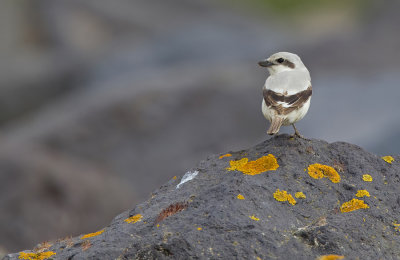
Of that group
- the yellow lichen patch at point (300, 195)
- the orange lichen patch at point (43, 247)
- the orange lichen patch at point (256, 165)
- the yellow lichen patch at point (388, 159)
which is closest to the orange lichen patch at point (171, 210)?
the orange lichen patch at point (256, 165)

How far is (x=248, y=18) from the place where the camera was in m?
61.2

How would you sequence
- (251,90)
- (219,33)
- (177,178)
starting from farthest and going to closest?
(219,33)
(251,90)
(177,178)

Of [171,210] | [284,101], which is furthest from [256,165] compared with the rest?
[171,210]

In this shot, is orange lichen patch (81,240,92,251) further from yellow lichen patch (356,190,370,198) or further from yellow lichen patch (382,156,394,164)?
yellow lichen patch (382,156,394,164)

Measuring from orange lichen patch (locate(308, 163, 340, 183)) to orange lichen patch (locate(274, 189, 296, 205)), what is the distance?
644mm

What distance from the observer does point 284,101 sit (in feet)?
34.0

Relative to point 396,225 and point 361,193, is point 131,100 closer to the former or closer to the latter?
point 361,193

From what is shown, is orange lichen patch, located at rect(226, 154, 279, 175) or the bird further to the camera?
the bird

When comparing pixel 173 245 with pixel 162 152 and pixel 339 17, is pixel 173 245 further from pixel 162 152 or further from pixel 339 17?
pixel 339 17

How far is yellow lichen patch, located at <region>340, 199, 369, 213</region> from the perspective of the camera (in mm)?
8883

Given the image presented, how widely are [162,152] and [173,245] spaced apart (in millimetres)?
16473

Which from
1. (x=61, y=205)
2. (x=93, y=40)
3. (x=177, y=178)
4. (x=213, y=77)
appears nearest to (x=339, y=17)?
(x=93, y=40)

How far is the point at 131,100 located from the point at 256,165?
1664 centimetres

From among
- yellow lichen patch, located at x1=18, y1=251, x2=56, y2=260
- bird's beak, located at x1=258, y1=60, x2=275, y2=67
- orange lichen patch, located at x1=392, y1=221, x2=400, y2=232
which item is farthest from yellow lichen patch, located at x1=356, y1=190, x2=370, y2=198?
yellow lichen patch, located at x1=18, y1=251, x2=56, y2=260
